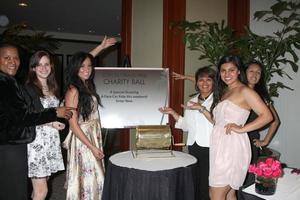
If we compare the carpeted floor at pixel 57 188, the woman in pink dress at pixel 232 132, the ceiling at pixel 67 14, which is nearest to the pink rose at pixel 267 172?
the woman in pink dress at pixel 232 132

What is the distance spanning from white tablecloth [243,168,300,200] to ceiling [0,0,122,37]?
534 centimetres

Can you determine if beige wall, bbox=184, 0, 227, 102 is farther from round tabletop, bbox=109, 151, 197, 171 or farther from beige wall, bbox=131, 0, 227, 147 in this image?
round tabletop, bbox=109, 151, 197, 171

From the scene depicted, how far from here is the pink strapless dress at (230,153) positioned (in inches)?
87.7

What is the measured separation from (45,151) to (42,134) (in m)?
0.13

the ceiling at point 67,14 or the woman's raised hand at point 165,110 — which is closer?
the woman's raised hand at point 165,110

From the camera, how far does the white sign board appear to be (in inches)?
127

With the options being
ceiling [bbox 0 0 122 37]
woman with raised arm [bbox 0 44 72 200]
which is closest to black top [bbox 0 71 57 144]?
woman with raised arm [bbox 0 44 72 200]

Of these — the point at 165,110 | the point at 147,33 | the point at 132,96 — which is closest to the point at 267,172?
the point at 165,110

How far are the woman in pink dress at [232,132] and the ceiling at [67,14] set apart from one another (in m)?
4.76

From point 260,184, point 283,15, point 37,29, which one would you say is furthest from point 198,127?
point 37,29

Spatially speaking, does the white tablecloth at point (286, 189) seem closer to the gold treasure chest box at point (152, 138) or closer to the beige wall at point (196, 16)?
the gold treasure chest box at point (152, 138)

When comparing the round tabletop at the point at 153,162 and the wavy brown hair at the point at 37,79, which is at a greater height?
the wavy brown hair at the point at 37,79

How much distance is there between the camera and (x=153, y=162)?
2.32 metres

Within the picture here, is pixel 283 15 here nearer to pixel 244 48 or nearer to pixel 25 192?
pixel 244 48
